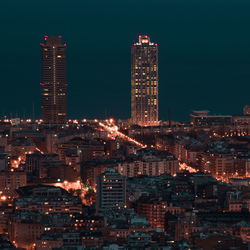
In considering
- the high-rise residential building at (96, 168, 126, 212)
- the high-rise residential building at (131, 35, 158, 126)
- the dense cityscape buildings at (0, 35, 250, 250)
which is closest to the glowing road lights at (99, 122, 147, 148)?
the dense cityscape buildings at (0, 35, 250, 250)

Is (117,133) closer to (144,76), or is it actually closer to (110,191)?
(144,76)

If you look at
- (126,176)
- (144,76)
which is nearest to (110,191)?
(126,176)

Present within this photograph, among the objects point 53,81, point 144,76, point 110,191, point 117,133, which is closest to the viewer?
point 110,191

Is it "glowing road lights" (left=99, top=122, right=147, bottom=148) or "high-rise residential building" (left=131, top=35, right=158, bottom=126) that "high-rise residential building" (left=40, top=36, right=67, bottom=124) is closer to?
"high-rise residential building" (left=131, top=35, right=158, bottom=126)

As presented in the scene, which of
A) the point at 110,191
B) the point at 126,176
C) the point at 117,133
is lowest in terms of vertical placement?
the point at 110,191

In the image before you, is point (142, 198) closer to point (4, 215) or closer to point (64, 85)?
point (4, 215)

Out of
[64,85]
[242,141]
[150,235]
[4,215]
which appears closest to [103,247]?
[150,235]
